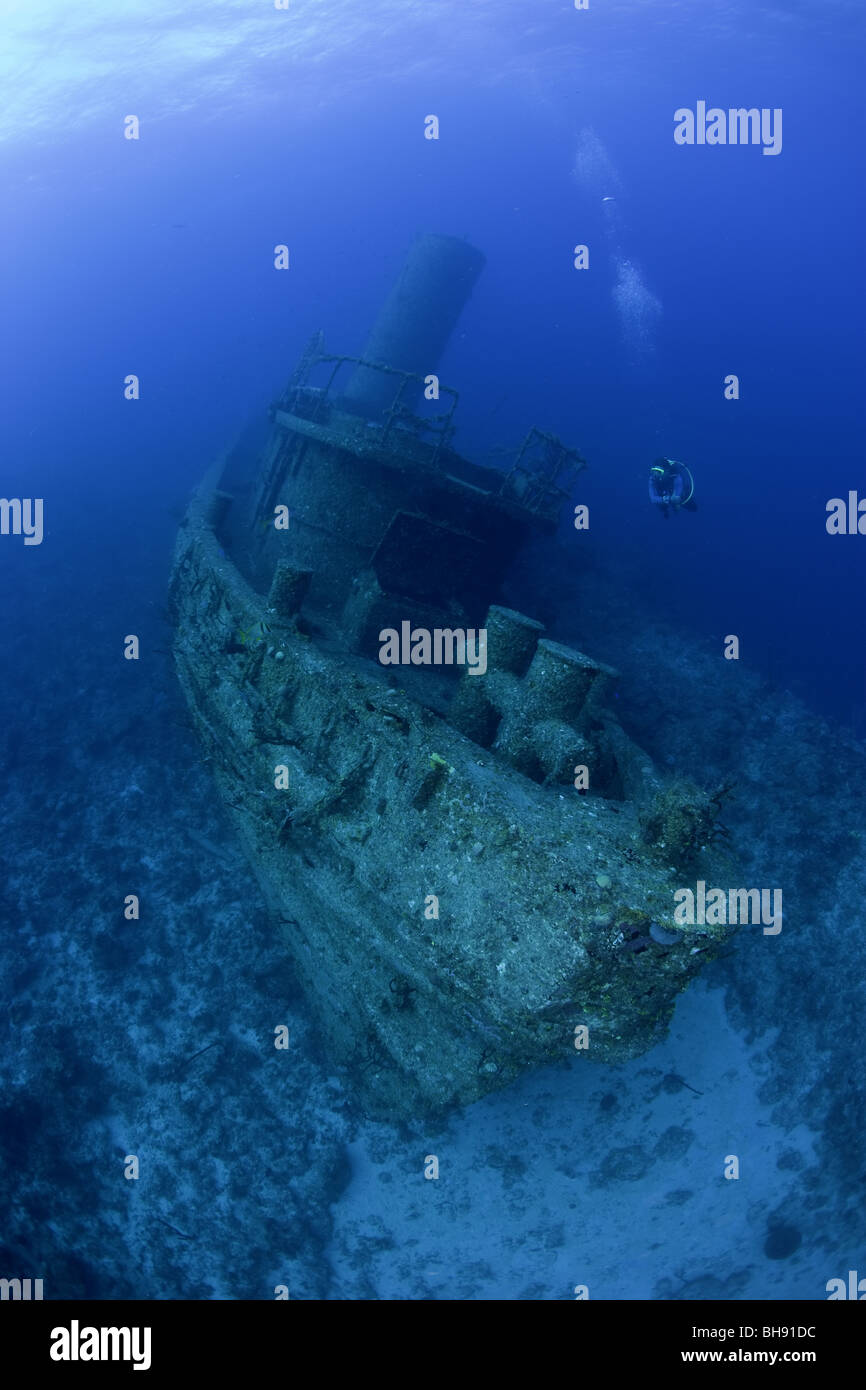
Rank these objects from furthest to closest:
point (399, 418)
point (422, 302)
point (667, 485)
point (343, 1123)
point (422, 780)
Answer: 1. point (422, 302)
2. point (667, 485)
3. point (399, 418)
4. point (343, 1123)
5. point (422, 780)

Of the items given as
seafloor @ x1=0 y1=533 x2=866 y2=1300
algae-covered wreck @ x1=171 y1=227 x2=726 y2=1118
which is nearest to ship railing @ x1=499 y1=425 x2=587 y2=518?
algae-covered wreck @ x1=171 y1=227 x2=726 y2=1118

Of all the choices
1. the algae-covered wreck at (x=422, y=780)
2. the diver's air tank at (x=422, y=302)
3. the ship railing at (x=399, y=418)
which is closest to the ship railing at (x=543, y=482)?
the algae-covered wreck at (x=422, y=780)

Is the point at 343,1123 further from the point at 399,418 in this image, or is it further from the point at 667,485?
the point at 667,485

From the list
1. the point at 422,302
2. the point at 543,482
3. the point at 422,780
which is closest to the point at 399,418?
the point at 543,482

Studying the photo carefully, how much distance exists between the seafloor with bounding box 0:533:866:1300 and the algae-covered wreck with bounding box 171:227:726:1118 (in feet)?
4.59

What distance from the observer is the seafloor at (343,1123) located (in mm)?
8656

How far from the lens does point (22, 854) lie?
1147 cm

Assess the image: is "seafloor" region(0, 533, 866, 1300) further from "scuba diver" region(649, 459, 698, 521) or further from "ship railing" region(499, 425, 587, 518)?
"scuba diver" region(649, 459, 698, 521)

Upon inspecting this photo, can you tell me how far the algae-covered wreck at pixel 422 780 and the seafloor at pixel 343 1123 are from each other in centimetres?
140

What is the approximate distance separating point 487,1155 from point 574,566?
14.5 meters

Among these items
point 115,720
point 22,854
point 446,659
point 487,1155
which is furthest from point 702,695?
point 22,854

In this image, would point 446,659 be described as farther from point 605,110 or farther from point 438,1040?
point 605,110

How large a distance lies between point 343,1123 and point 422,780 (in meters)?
6.10

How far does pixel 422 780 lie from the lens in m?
5.97
